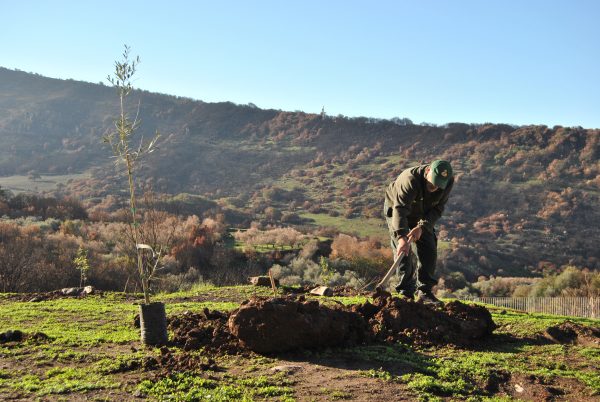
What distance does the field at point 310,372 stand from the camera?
14.7ft

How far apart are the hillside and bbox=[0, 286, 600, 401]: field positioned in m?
43.0

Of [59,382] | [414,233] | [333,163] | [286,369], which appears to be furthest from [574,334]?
[333,163]

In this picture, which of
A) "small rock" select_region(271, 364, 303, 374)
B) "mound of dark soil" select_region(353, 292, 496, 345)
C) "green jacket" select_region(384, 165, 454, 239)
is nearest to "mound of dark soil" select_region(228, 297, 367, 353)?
"small rock" select_region(271, 364, 303, 374)

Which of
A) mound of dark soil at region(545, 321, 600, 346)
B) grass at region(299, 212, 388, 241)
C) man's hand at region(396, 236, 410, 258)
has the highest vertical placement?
man's hand at region(396, 236, 410, 258)

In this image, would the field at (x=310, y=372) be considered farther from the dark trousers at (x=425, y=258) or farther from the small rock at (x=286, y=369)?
the dark trousers at (x=425, y=258)

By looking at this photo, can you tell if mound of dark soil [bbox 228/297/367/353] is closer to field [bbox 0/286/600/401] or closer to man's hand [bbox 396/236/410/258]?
field [bbox 0/286/600/401]

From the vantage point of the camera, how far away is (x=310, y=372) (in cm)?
505

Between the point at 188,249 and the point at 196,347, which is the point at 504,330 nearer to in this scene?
the point at 196,347

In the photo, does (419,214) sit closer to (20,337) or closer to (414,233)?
(414,233)

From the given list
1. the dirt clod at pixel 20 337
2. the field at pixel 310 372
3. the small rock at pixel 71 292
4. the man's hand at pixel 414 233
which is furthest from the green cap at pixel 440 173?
the small rock at pixel 71 292

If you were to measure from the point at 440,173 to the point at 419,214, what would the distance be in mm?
861

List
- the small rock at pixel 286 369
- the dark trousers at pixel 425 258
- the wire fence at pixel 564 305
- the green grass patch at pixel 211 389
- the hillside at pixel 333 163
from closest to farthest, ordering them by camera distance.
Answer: the green grass patch at pixel 211 389, the small rock at pixel 286 369, the dark trousers at pixel 425 258, the wire fence at pixel 564 305, the hillside at pixel 333 163

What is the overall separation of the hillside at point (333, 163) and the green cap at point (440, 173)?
41731mm

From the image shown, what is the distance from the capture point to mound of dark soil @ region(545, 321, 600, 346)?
6.18m
